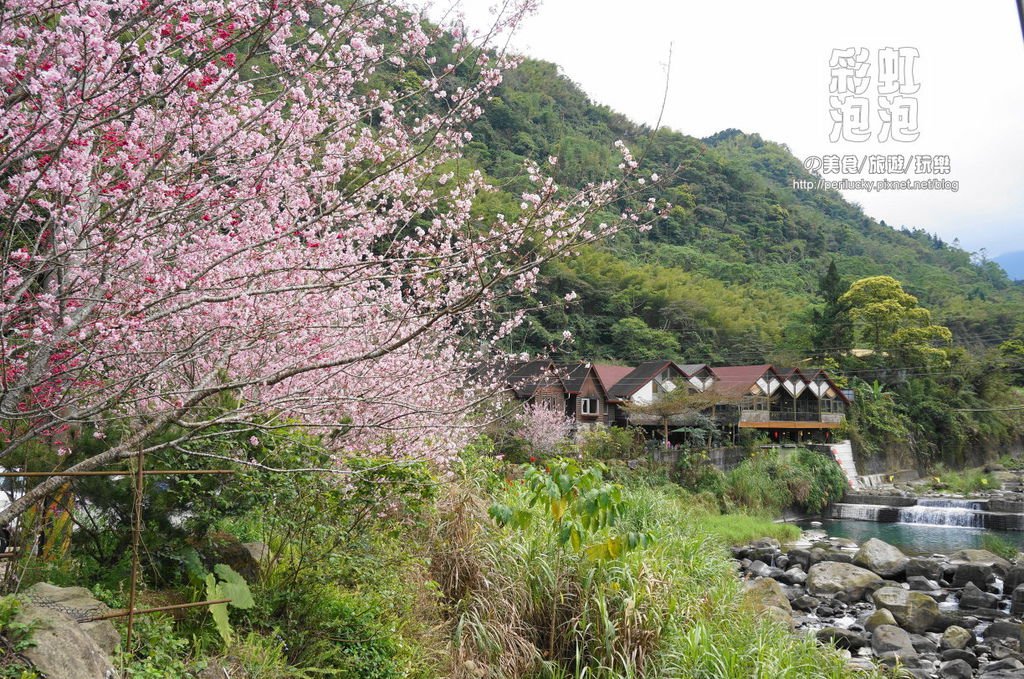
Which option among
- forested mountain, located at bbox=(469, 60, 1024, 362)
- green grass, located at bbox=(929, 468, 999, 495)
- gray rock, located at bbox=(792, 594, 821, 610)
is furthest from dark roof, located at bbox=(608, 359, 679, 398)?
gray rock, located at bbox=(792, 594, 821, 610)

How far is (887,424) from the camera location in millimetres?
31562

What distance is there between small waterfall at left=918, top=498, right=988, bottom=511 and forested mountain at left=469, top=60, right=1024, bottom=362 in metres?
12.8

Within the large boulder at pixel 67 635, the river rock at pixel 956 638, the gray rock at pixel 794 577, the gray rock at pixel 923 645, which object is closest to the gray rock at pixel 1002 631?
the river rock at pixel 956 638

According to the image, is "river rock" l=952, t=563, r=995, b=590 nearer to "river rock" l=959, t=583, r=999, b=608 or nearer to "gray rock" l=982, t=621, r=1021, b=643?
"river rock" l=959, t=583, r=999, b=608

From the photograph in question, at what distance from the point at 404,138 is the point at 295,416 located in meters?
2.23

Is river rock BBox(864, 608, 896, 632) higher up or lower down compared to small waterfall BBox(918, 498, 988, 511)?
lower down

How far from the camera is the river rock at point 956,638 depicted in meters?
9.06

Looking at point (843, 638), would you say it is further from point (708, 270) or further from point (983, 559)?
point (708, 270)

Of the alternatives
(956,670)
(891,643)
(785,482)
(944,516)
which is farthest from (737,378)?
(956,670)

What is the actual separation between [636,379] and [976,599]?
61.9 ft

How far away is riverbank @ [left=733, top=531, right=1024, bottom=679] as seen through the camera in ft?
27.8

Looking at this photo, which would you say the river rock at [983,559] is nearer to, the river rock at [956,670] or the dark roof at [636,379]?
the river rock at [956,670]

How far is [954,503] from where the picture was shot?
22.3 meters

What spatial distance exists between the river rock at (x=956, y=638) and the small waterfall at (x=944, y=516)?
13.4 metres
